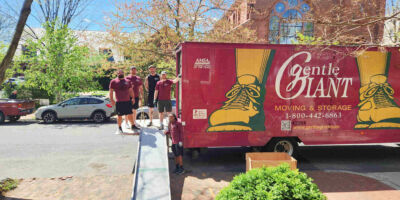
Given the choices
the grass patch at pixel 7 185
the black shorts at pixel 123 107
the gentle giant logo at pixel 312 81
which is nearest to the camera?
the grass patch at pixel 7 185

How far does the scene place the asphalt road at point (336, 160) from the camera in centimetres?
745

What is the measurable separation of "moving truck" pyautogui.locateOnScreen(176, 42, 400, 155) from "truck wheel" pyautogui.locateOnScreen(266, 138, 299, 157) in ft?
0.10

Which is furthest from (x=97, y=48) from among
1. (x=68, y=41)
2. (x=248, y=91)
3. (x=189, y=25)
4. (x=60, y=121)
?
(x=248, y=91)

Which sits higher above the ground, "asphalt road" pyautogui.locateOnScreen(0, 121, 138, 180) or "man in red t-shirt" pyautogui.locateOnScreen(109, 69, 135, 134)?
"man in red t-shirt" pyautogui.locateOnScreen(109, 69, 135, 134)

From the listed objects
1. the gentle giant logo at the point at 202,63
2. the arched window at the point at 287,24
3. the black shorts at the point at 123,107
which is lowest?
the black shorts at the point at 123,107

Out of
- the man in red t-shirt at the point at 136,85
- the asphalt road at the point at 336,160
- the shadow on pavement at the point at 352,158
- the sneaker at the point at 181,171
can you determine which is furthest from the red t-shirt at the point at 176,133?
the shadow on pavement at the point at 352,158

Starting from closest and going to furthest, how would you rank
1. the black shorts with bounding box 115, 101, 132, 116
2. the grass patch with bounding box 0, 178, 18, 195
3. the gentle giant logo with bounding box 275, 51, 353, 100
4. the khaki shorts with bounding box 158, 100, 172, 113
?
the grass patch with bounding box 0, 178, 18, 195, the gentle giant logo with bounding box 275, 51, 353, 100, the black shorts with bounding box 115, 101, 132, 116, the khaki shorts with bounding box 158, 100, 172, 113

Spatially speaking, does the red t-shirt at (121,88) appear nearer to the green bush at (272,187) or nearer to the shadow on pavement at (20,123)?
the green bush at (272,187)

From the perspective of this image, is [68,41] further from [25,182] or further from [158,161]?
[158,161]

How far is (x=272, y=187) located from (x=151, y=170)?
3.53m

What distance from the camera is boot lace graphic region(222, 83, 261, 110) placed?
7.37 m

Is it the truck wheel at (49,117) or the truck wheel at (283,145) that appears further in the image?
the truck wheel at (49,117)

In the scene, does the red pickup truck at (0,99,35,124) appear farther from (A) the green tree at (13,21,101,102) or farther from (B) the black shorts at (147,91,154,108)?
(B) the black shorts at (147,91,154,108)

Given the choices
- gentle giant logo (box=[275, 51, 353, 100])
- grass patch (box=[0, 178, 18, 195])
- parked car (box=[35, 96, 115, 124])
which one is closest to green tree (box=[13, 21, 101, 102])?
parked car (box=[35, 96, 115, 124])
